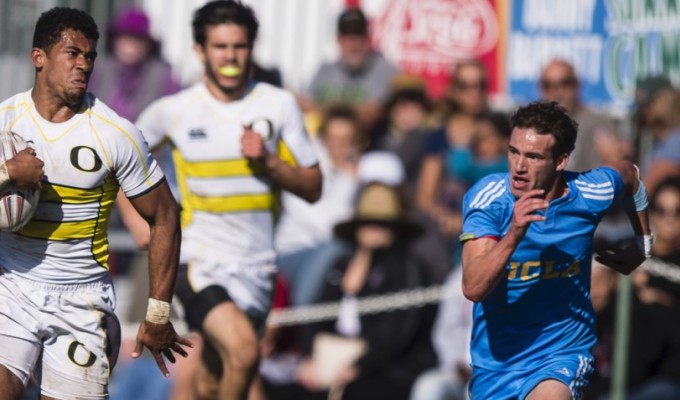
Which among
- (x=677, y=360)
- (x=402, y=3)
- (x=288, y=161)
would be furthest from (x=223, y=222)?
(x=402, y=3)

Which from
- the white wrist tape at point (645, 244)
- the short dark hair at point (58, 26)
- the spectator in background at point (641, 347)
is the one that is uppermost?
the short dark hair at point (58, 26)

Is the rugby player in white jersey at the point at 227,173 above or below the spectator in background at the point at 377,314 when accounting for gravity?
above

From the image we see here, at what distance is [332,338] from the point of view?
39.0 feet

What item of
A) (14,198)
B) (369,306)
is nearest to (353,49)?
(369,306)

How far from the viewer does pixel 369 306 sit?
11.8m

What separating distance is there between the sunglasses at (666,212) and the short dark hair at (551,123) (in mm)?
4272

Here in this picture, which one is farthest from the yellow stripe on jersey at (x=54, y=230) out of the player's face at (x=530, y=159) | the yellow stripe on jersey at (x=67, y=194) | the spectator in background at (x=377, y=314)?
the spectator in background at (x=377, y=314)

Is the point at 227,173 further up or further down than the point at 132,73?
further down

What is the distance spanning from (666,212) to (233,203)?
12.6ft

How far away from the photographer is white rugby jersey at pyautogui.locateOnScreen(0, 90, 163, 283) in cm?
691

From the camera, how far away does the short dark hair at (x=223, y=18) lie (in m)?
9.19

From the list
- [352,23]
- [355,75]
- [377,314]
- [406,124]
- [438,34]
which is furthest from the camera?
[438,34]

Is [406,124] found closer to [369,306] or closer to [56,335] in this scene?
[369,306]

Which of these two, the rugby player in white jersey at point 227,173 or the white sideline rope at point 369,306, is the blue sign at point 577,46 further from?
the rugby player in white jersey at point 227,173
